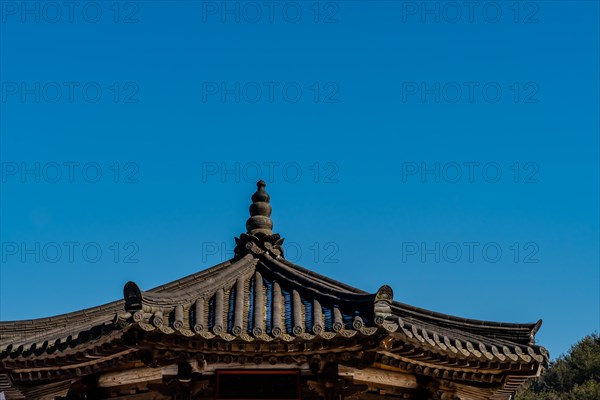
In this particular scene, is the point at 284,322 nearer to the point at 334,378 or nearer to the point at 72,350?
the point at 334,378

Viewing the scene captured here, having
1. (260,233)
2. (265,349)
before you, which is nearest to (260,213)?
(260,233)

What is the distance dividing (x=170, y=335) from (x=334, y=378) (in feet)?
7.52

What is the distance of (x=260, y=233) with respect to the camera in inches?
503

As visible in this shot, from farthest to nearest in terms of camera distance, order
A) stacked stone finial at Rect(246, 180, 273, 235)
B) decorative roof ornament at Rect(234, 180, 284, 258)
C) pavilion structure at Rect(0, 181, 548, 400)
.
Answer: stacked stone finial at Rect(246, 180, 273, 235), decorative roof ornament at Rect(234, 180, 284, 258), pavilion structure at Rect(0, 181, 548, 400)

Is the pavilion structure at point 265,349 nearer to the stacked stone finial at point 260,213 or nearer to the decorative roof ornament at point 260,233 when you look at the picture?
the decorative roof ornament at point 260,233

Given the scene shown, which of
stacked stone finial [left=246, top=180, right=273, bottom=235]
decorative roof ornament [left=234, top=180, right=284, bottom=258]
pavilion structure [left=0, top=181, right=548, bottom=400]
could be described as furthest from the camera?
stacked stone finial [left=246, top=180, right=273, bottom=235]

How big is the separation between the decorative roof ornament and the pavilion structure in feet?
1.31

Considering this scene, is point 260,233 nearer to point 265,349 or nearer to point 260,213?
point 260,213

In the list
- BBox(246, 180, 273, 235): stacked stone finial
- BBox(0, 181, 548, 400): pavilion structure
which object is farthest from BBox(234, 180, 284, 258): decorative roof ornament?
BBox(0, 181, 548, 400): pavilion structure

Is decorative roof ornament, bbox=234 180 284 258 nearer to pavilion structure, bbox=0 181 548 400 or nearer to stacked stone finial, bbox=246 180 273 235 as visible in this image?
stacked stone finial, bbox=246 180 273 235

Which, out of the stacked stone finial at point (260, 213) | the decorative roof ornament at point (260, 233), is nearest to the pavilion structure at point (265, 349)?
the decorative roof ornament at point (260, 233)

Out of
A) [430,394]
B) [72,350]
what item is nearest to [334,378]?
[430,394]

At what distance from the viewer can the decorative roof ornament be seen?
1248 centimetres

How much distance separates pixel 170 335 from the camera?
9.18m
